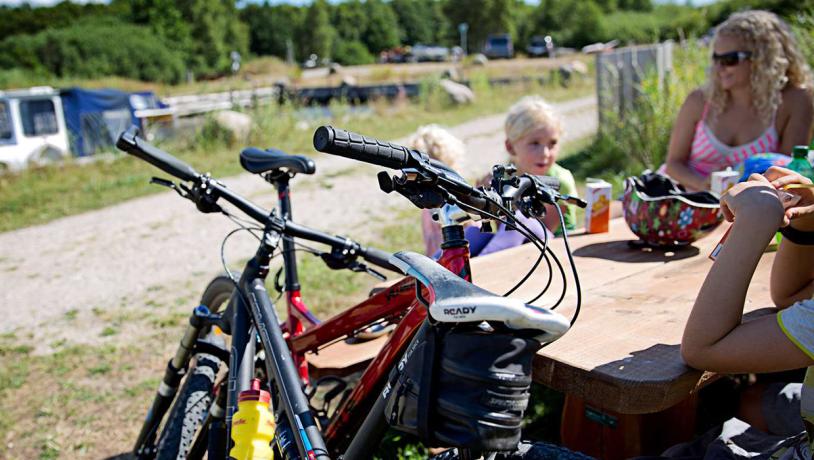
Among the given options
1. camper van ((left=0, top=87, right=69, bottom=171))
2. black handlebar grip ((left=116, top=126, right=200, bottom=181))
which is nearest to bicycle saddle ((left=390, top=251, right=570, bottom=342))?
black handlebar grip ((left=116, top=126, right=200, bottom=181))

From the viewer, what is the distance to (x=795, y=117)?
3605 millimetres

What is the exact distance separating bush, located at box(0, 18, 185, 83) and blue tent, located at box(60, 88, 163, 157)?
1250 inches

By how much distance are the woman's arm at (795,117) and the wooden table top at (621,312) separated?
115 cm

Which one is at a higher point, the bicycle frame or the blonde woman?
the blonde woman

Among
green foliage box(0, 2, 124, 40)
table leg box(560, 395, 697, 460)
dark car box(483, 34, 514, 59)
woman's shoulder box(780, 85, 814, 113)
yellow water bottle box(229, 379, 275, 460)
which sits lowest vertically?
table leg box(560, 395, 697, 460)

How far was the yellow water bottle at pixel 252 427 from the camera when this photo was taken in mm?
1945

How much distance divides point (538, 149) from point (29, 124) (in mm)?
15340

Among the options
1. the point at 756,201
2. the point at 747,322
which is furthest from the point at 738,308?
the point at 756,201

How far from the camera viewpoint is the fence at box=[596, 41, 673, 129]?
8.57 metres

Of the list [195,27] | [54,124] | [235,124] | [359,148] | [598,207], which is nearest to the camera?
[359,148]

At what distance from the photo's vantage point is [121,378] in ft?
13.5

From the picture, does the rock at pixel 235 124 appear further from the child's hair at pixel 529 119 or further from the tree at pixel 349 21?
the tree at pixel 349 21

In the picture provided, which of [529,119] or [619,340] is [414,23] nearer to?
[529,119]

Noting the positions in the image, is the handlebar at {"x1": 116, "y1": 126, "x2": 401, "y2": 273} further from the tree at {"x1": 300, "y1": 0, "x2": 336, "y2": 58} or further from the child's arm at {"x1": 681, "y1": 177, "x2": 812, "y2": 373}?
the tree at {"x1": 300, "y1": 0, "x2": 336, "y2": 58}
